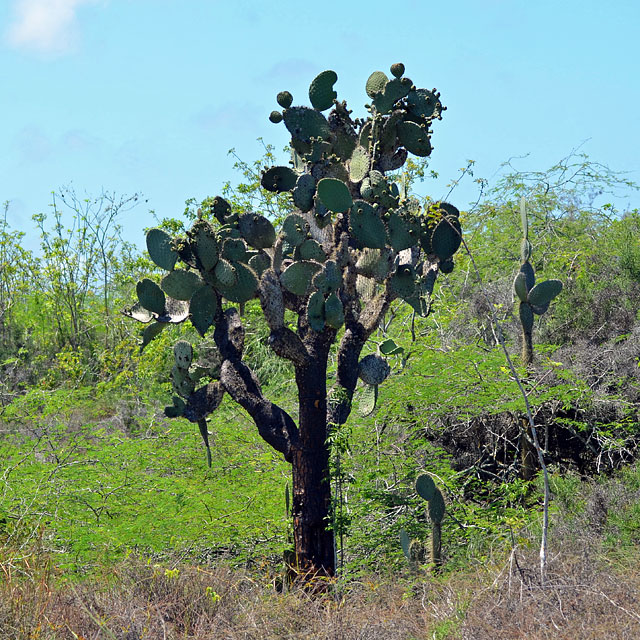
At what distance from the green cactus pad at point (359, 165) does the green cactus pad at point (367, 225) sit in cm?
34

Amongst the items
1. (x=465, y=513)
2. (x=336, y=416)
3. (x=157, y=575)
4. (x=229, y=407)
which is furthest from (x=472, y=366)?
(x=157, y=575)

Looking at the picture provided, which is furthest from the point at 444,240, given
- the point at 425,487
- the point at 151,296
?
the point at 151,296

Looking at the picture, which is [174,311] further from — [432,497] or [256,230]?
[432,497]

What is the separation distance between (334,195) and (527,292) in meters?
1.46

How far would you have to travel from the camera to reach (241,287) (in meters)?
5.27

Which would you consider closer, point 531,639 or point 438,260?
point 531,639

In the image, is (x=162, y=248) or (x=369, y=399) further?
(x=369, y=399)

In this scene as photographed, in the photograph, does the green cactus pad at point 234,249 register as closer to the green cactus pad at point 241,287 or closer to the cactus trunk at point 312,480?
the green cactus pad at point 241,287

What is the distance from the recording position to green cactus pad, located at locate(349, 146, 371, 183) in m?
5.49

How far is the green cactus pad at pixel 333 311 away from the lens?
5016mm

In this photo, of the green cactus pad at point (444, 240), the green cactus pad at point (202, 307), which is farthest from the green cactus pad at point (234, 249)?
the green cactus pad at point (444, 240)

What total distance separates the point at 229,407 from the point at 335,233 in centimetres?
489

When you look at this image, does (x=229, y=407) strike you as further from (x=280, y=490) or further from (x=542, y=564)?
(x=542, y=564)

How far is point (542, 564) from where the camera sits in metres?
4.61
